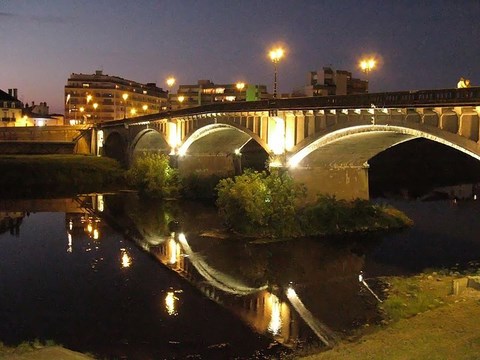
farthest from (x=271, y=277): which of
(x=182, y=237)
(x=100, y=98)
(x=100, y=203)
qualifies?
(x=100, y=98)

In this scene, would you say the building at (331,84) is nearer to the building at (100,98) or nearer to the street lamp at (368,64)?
the building at (100,98)

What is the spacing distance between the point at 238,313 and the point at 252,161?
6328 centimetres

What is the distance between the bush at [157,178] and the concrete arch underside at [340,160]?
65.6 ft

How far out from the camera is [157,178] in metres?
54.6

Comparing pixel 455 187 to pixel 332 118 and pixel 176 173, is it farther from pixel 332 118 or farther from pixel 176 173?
pixel 332 118

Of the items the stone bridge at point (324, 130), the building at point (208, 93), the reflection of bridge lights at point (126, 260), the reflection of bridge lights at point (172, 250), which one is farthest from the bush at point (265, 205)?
the building at point (208, 93)

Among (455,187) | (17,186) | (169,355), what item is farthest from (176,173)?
(169,355)

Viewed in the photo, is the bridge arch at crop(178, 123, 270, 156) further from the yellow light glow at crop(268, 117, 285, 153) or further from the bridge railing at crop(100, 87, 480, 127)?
the yellow light glow at crop(268, 117, 285, 153)

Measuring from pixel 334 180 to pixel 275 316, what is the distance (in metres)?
18.0

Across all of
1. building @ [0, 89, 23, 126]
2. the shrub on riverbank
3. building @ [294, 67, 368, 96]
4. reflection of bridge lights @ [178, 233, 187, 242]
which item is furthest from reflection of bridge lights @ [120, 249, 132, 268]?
building @ [0, 89, 23, 126]

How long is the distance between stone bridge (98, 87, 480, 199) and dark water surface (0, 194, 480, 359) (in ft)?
17.9

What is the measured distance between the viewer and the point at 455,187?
199 ft

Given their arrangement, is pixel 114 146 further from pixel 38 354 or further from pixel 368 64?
pixel 38 354

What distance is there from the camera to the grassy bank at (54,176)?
186 feet
